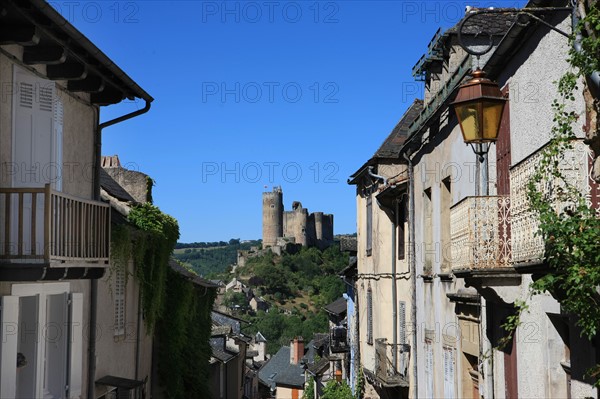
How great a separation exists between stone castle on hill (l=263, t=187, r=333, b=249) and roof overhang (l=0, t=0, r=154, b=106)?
110450mm

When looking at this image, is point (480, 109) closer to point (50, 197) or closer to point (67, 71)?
point (50, 197)

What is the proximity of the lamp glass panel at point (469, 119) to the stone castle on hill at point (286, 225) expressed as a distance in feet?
376

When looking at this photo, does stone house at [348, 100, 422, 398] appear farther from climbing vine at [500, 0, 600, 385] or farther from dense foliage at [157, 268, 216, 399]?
climbing vine at [500, 0, 600, 385]

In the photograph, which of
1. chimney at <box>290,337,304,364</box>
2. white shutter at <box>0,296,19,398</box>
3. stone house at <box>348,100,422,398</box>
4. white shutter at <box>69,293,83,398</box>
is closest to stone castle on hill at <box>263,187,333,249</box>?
chimney at <box>290,337,304,364</box>

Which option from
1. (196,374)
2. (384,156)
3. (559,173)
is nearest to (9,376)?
(559,173)

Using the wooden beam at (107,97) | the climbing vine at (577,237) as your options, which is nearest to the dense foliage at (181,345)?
the wooden beam at (107,97)

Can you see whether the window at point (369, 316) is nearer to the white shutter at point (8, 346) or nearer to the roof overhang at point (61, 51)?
the roof overhang at point (61, 51)

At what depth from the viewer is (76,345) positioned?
39.0 feet

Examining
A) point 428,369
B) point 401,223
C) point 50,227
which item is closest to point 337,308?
point 401,223

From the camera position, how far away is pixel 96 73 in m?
11.3

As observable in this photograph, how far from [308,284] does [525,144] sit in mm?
105794

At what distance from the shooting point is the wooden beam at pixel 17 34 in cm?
883

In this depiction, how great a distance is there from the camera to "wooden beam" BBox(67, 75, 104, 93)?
37.9 feet

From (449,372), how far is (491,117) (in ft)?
24.1
